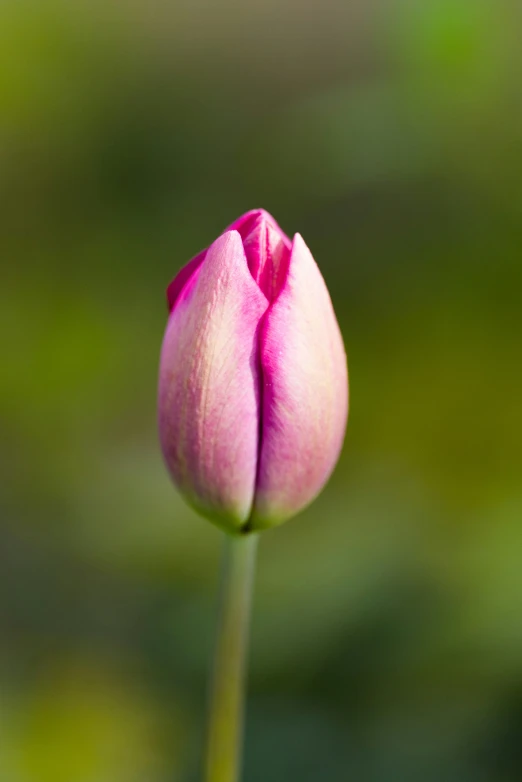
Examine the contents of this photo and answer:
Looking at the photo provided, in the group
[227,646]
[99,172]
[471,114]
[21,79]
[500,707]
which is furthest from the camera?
[99,172]

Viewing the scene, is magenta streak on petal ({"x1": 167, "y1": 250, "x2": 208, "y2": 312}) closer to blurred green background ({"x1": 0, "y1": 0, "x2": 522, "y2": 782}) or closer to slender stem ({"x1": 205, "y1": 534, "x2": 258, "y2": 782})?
slender stem ({"x1": 205, "y1": 534, "x2": 258, "y2": 782})

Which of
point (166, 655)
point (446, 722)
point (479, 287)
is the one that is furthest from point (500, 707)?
point (479, 287)

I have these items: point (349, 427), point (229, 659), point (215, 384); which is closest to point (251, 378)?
point (215, 384)

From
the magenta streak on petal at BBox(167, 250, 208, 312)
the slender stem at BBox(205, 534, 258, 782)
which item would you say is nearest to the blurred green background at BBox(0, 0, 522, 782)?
the slender stem at BBox(205, 534, 258, 782)

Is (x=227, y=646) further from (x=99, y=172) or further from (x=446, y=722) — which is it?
(x=99, y=172)

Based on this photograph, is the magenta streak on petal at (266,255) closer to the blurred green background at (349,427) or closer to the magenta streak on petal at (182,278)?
the magenta streak on petal at (182,278)
